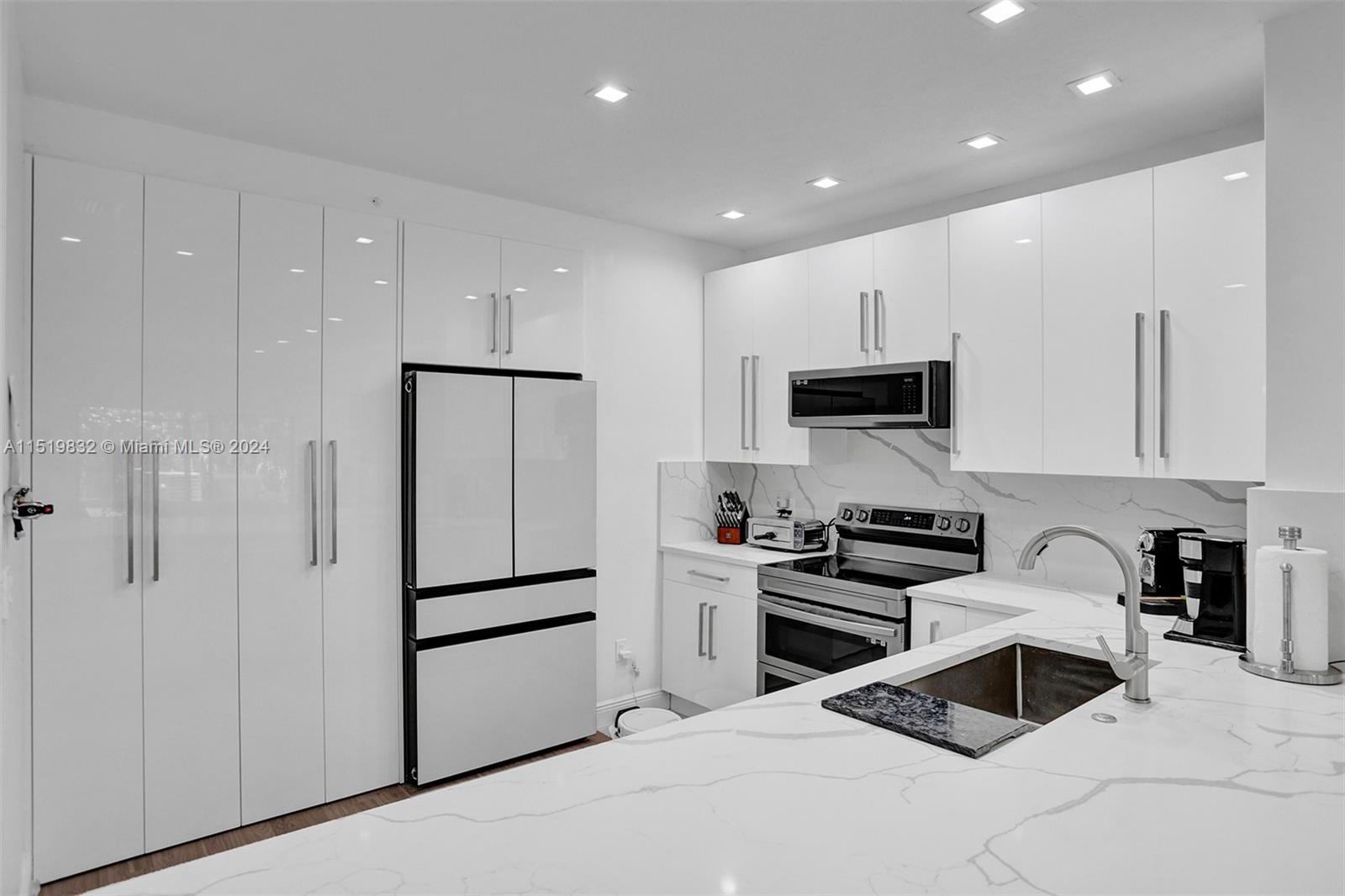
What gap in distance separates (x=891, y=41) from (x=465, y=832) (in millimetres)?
2128

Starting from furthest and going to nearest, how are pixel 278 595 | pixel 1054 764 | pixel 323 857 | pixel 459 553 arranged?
pixel 459 553 → pixel 278 595 → pixel 1054 764 → pixel 323 857

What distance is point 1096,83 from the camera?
2.32 m

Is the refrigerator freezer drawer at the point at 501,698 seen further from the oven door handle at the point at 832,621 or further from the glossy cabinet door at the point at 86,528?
the glossy cabinet door at the point at 86,528

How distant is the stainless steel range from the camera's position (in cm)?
312

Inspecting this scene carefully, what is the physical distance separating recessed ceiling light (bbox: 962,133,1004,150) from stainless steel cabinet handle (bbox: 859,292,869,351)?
77cm

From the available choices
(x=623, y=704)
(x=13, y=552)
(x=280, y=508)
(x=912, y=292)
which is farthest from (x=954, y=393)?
(x=13, y=552)

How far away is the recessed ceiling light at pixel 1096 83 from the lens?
2.28 meters

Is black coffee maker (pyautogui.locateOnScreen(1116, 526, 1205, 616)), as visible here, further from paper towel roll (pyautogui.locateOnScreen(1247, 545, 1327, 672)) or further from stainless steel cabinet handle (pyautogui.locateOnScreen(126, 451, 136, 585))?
stainless steel cabinet handle (pyautogui.locateOnScreen(126, 451, 136, 585))

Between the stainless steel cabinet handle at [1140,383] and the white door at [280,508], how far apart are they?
114 inches

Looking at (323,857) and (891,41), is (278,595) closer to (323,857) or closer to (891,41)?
(323,857)

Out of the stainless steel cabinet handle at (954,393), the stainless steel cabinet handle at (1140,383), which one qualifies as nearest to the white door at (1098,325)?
the stainless steel cabinet handle at (1140,383)

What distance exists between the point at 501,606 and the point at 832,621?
1.40 metres

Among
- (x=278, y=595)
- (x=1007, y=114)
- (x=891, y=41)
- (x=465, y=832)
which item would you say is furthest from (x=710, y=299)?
(x=465, y=832)

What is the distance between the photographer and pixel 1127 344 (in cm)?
260
